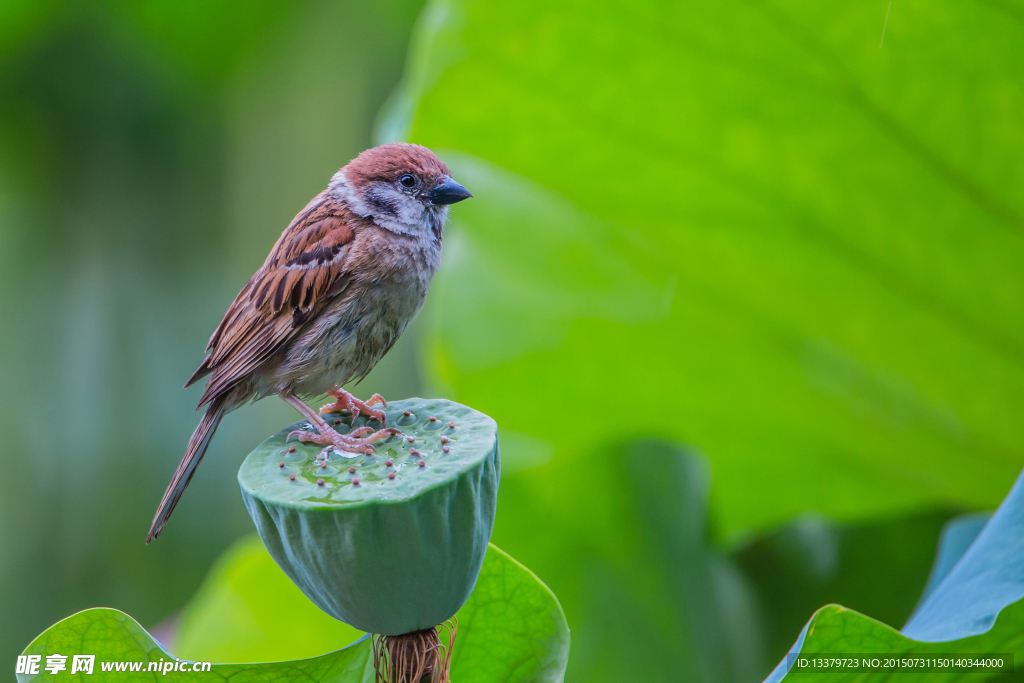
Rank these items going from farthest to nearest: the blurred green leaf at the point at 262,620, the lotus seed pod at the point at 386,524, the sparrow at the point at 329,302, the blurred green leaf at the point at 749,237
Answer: the blurred green leaf at the point at 262,620 < the blurred green leaf at the point at 749,237 < the sparrow at the point at 329,302 < the lotus seed pod at the point at 386,524

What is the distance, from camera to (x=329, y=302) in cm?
108

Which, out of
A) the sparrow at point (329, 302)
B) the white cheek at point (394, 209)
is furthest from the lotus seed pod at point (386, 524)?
the white cheek at point (394, 209)

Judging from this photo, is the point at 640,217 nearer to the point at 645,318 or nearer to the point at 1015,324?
the point at 645,318

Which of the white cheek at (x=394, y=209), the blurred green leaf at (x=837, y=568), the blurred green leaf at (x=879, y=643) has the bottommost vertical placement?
the blurred green leaf at (x=837, y=568)

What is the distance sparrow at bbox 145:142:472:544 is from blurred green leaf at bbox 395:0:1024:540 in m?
0.54

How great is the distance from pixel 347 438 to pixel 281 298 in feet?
0.95

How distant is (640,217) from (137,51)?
3.37m

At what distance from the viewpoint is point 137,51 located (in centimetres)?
411

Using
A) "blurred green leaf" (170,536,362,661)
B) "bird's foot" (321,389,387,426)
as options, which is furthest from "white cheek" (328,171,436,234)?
"blurred green leaf" (170,536,362,661)

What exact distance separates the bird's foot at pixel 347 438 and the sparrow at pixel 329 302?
Answer: 0.12 meters

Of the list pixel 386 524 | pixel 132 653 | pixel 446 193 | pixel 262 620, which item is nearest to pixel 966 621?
pixel 386 524

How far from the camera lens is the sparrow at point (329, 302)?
1.06 metres

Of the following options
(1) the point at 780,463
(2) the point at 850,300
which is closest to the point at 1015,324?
(2) the point at 850,300

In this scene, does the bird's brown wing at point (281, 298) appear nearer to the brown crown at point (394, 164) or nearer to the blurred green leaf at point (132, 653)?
the brown crown at point (394, 164)
